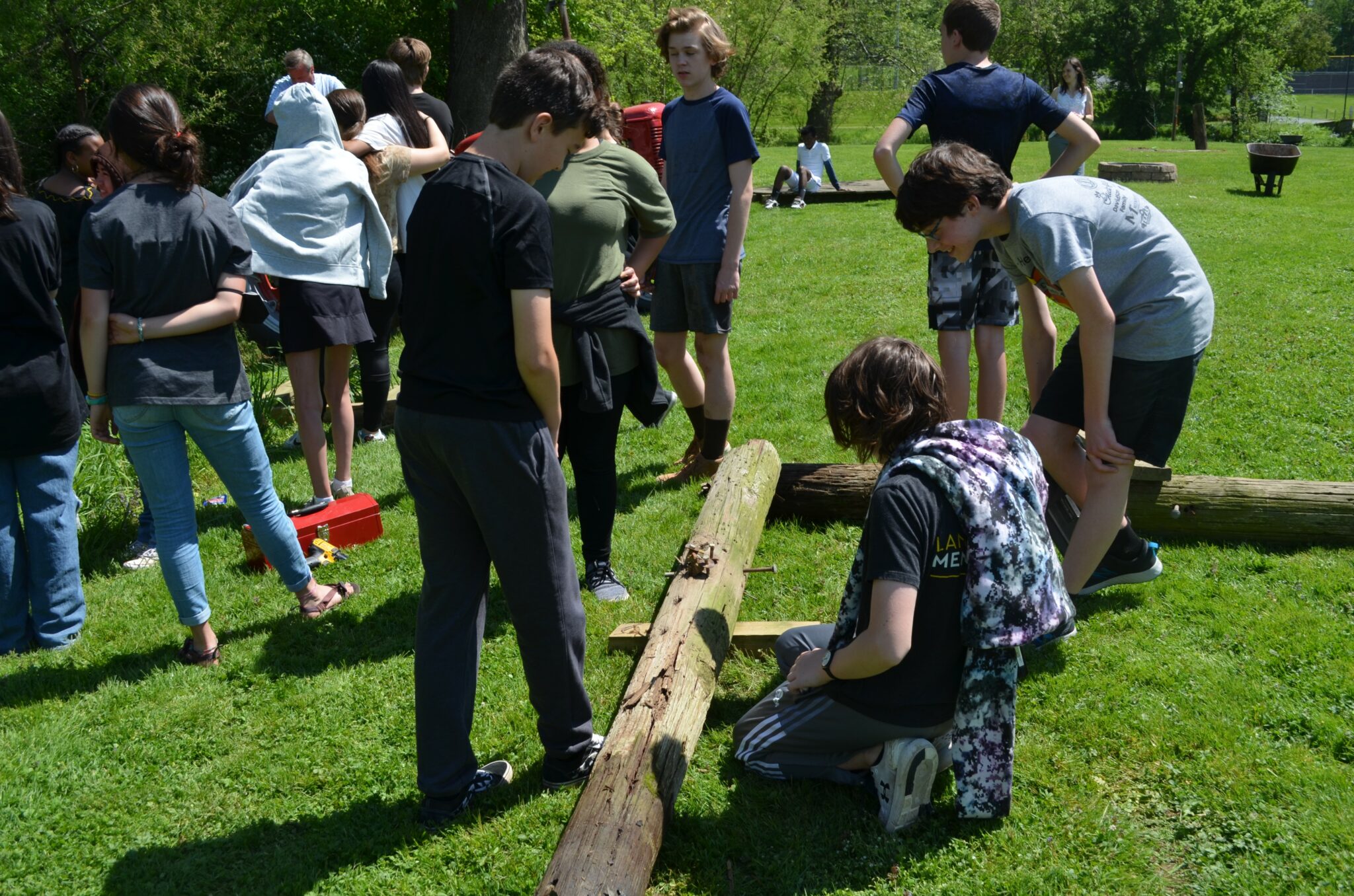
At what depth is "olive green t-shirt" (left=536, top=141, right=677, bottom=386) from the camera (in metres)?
3.74

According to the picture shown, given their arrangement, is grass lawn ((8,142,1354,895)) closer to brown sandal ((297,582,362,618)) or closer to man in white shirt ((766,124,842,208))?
brown sandal ((297,582,362,618))

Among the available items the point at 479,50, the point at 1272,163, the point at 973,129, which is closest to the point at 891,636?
the point at 973,129

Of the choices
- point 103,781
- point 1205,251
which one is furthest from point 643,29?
point 103,781

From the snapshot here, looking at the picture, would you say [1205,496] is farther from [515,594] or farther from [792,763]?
[515,594]

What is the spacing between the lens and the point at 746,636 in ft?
12.2

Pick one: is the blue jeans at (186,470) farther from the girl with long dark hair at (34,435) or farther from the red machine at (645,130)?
the red machine at (645,130)

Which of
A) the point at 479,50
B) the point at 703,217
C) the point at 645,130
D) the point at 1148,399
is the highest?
the point at 479,50

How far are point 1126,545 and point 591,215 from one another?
2.39 meters

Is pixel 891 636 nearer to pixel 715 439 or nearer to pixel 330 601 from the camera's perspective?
pixel 330 601

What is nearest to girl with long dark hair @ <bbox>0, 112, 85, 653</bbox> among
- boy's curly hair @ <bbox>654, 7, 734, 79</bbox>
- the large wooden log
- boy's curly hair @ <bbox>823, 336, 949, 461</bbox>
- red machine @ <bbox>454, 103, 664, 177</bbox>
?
boy's curly hair @ <bbox>654, 7, 734, 79</bbox>

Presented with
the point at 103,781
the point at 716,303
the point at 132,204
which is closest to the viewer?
the point at 103,781

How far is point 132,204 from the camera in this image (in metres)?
3.54

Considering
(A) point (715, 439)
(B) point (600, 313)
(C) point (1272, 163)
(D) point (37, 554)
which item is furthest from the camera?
(C) point (1272, 163)

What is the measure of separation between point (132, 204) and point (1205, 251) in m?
10.2
